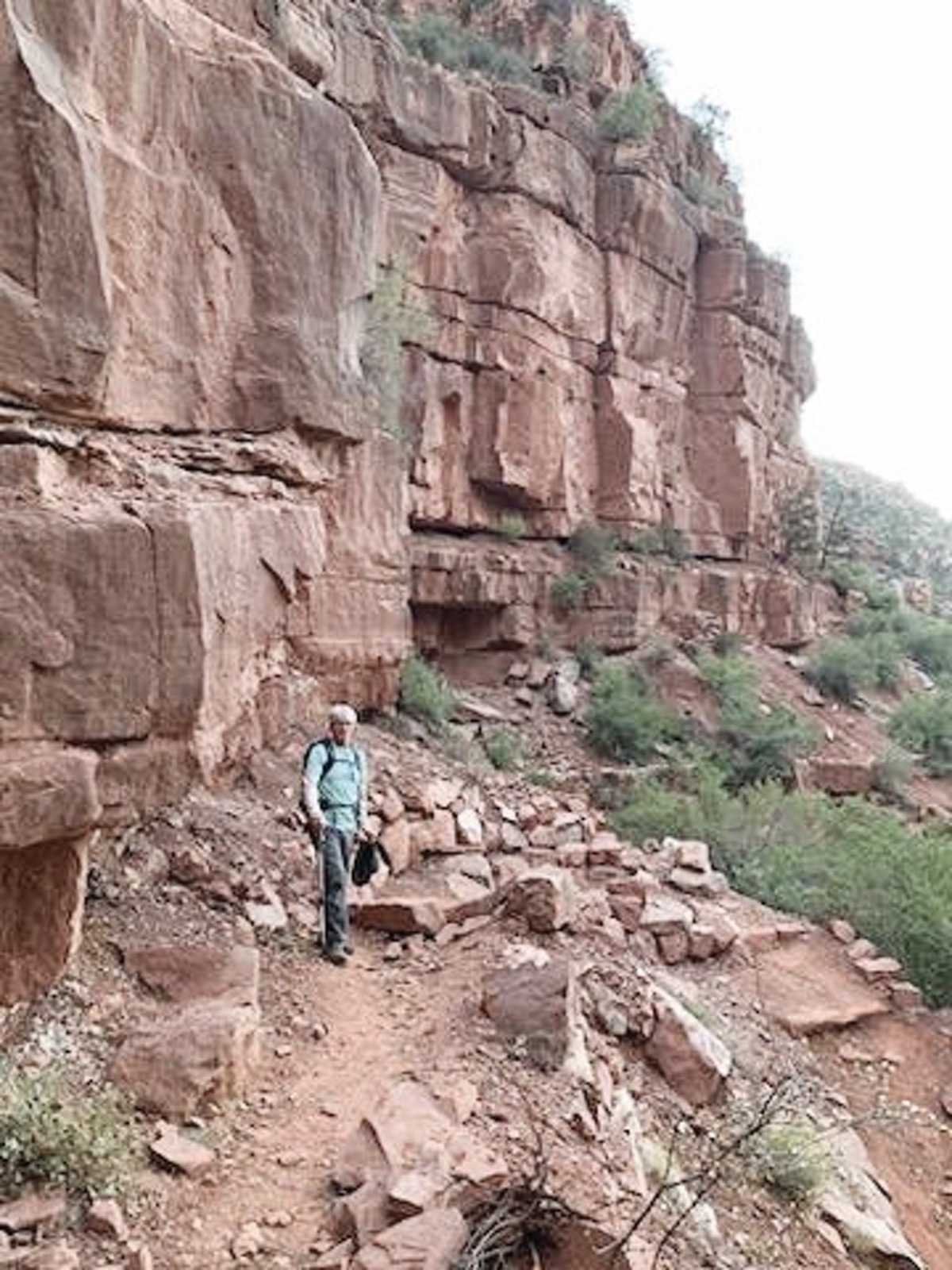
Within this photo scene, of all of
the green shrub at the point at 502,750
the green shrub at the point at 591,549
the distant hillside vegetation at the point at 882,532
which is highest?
the distant hillside vegetation at the point at 882,532

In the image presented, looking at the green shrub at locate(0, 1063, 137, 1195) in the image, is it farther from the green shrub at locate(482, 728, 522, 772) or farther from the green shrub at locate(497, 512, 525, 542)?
the green shrub at locate(497, 512, 525, 542)

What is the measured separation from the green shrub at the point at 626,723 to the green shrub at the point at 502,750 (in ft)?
5.95

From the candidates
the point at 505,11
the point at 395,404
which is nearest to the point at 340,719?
the point at 395,404

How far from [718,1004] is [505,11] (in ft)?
66.7

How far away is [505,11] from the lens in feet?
68.1

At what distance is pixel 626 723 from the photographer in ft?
53.4

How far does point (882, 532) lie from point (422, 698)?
27.7 metres

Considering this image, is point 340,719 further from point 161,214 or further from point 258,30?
point 258,30

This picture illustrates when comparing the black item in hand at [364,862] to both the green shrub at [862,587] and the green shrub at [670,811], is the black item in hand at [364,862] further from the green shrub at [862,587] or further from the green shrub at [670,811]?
the green shrub at [862,587]

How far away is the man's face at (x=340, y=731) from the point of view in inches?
245

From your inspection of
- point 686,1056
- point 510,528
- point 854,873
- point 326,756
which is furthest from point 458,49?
point 686,1056

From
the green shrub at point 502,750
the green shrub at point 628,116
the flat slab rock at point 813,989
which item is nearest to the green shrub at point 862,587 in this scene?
the green shrub at point 628,116

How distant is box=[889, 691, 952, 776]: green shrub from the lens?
1967 centimetres

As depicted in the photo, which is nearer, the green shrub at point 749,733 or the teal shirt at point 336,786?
the teal shirt at point 336,786
